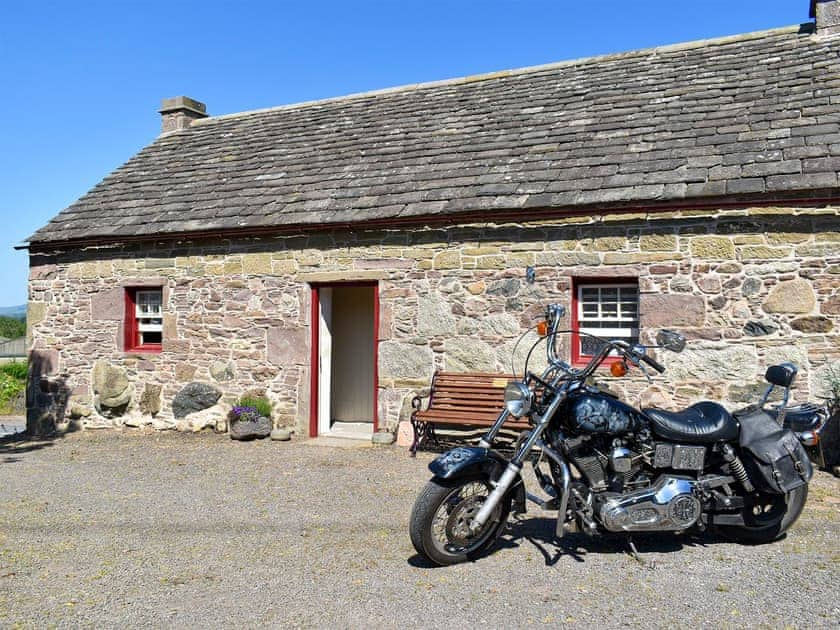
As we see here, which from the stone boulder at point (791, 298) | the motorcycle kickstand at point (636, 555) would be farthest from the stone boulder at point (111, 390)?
the stone boulder at point (791, 298)

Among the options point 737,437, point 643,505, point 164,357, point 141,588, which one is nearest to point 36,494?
point 141,588

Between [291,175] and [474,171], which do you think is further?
[291,175]

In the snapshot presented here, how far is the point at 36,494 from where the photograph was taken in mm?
6676

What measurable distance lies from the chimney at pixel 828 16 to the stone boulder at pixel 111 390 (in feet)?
35.7

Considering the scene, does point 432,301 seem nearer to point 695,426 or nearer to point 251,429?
point 251,429

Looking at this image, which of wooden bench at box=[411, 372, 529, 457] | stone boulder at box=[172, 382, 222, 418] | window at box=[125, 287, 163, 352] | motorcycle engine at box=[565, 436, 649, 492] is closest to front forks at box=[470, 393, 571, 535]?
motorcycle engine at box=[565, 436, 649, 492]

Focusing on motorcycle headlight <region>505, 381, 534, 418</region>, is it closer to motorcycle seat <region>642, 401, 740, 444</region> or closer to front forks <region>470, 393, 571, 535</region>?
front forks <region>470, 393, 571, 535</region>

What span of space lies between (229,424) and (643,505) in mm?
6648

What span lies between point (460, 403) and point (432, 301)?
Answer: 1.32 m

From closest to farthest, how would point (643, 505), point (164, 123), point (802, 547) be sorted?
point (643, 505), point (802, 547), point (164, 123)

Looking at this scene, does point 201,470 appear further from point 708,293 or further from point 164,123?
point 164,123

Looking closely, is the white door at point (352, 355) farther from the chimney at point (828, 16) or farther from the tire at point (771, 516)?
the chimney at point (828, 16)

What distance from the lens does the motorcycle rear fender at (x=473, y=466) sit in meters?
4.32

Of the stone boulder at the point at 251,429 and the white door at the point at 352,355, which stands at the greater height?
the white door at the point at 352,355
